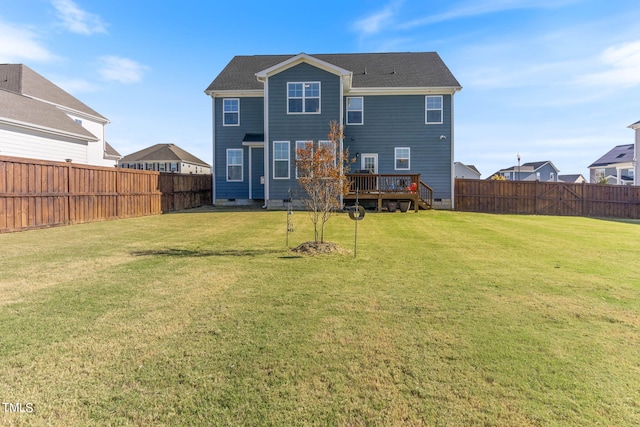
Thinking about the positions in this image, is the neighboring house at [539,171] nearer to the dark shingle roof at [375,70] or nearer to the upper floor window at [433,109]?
the dark shingle roof at [375,70]

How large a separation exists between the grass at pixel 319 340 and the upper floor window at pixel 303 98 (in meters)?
12.3

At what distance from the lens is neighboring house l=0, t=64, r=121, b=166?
48.0ft

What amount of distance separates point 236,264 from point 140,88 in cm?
1432

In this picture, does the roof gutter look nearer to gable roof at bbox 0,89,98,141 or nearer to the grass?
gable roof at bbox 0,89,98,141

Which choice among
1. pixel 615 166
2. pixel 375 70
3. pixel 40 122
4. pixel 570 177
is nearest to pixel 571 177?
pixel 570 177

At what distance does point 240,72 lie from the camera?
21875mm

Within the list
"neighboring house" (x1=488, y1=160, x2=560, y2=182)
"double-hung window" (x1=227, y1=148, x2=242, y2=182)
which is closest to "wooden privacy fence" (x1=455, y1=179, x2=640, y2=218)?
"double-hung window" (x1=227, y1=148, x2=242, y2=182)

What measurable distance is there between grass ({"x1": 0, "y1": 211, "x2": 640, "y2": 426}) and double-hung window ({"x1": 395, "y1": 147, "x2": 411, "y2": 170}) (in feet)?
42.6

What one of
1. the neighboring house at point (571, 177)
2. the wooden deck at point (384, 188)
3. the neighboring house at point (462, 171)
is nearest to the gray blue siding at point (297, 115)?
the wooden deck at point (384, 188)

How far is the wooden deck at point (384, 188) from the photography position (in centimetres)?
1670

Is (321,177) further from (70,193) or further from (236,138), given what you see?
(236,138)

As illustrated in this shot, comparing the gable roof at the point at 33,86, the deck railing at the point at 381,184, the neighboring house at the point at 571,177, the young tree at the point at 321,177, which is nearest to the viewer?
the young tree at the point at 321,177

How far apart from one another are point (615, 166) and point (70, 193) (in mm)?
48558

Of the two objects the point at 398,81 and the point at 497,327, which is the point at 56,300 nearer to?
the point at 497,327
